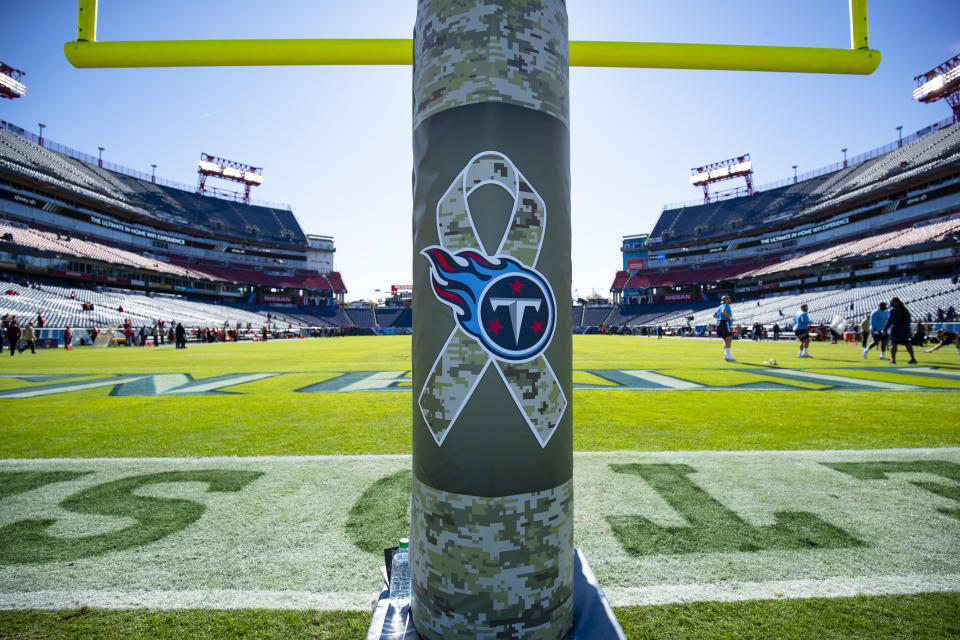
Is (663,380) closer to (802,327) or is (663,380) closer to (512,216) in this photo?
(512,216)

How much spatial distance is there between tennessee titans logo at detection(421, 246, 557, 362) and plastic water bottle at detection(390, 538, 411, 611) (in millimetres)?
924

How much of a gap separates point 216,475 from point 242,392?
4450 millimetres

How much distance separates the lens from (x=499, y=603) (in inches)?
48.4

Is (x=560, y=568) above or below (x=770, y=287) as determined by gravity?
below

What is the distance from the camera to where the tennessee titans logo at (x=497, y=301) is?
4.18ft

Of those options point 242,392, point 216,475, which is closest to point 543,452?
point 216,475

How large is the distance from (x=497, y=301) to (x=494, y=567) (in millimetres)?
755

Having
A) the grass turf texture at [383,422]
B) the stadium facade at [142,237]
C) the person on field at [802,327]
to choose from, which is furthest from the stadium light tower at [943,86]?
the stadium facade at [142,237]

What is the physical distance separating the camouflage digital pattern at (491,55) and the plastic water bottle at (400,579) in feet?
5.20

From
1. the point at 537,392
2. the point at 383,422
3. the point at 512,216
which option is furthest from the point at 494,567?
the point at 383,422

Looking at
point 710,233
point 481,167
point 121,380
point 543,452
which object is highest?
point 710,233

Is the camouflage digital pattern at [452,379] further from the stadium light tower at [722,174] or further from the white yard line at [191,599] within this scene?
the stadium light tower at [722,174]

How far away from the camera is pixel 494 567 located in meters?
1.24

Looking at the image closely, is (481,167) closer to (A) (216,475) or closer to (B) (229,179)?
(A) (216,475)
